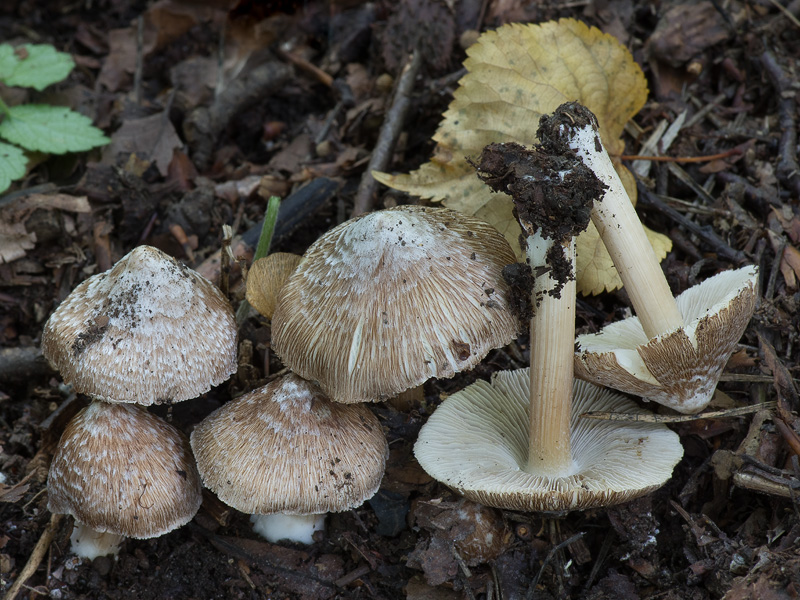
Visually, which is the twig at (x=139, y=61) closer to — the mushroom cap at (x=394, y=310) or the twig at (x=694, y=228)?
the mushroom cap at (x=394, y=310)

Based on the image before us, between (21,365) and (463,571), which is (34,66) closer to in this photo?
(21,365)

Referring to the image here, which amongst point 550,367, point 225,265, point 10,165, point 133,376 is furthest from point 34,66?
point 550,367

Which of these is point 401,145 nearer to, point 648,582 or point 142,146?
point 142,146

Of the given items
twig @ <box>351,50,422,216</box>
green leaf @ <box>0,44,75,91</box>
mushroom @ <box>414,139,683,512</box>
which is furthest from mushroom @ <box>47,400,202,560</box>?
green leaf @ <box>0,44,75,91</box>

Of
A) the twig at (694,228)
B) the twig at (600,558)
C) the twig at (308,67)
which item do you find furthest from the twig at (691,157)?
the twig at (308,67)

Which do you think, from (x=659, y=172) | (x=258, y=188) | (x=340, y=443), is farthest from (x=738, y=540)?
(x=258, y=188)

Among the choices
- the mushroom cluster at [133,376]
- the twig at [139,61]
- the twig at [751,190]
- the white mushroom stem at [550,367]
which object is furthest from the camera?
the twig at [139,61]

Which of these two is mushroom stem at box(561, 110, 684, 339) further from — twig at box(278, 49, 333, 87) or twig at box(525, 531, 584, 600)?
twig at box(278, 49, 333, 87)

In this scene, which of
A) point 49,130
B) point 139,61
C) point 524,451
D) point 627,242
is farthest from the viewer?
point 139,61
